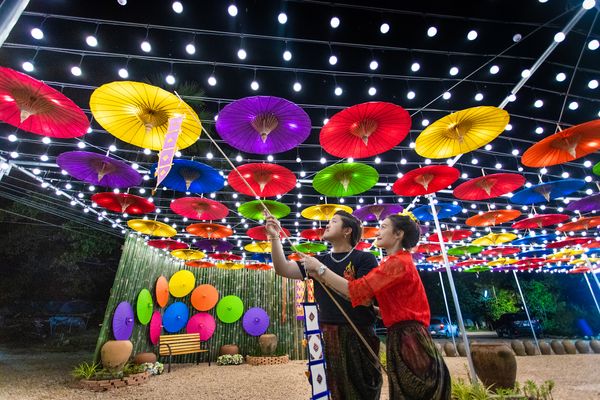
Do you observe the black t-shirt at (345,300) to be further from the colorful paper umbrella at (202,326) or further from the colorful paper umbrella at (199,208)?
the colorful paper umbrella at (202,326)

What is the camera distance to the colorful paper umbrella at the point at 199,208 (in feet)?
18.4

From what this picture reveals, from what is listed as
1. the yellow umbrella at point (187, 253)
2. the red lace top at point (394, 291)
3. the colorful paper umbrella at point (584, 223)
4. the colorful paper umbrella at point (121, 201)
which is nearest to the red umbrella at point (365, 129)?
the red lace top at point (394, 291)

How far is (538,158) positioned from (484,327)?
2868cm

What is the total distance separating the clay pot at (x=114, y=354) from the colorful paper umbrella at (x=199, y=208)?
3281mm

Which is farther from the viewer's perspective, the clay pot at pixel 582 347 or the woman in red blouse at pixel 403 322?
the clay pot at pixel 582 347

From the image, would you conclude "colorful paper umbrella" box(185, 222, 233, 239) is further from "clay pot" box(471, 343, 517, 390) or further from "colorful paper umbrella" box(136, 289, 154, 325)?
"clay pot" box(471, 343, 517, 390)

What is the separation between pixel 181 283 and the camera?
34.2 ft

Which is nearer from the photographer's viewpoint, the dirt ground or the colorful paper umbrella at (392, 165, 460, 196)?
the colorful paper umbrella at (392, 165, 460, 196)

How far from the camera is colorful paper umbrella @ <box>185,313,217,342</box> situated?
10.1 m

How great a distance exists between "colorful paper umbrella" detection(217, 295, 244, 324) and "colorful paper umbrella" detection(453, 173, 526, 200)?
28.9 feet

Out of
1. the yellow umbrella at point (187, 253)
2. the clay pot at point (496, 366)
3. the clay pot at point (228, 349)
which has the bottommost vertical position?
the clay pot at point (228, 349)

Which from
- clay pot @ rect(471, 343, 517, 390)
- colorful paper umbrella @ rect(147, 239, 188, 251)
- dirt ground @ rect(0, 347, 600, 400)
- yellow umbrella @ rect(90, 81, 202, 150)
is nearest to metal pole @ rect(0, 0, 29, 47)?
yellow umbrella @ rect(90, 81, 202, 150)

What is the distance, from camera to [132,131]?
11.2 ft

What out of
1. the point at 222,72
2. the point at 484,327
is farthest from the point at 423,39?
the point at 484,327
